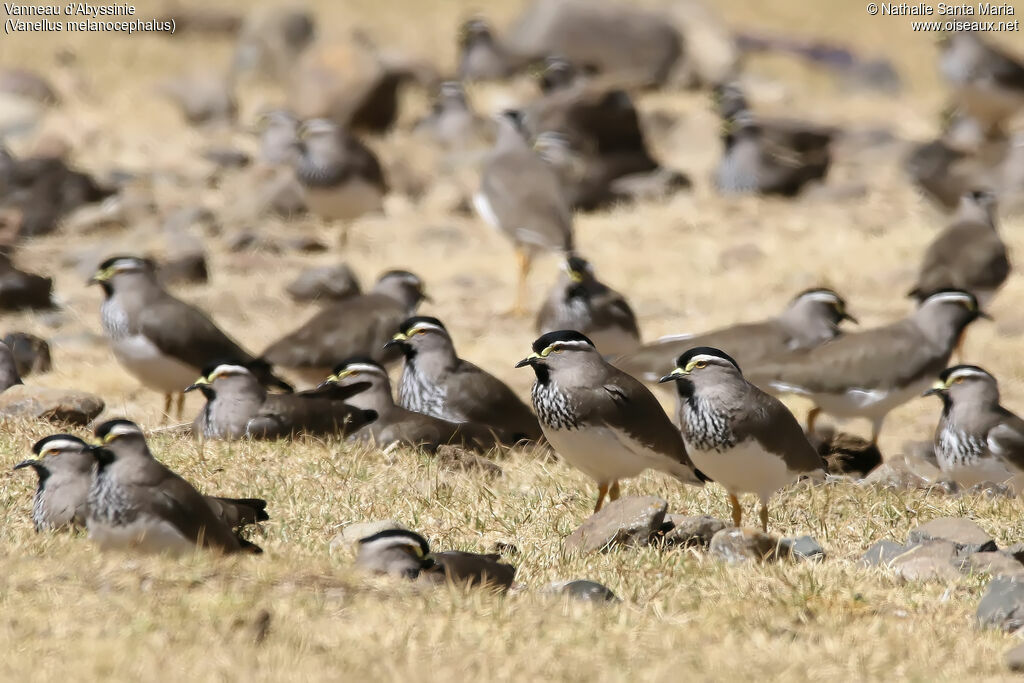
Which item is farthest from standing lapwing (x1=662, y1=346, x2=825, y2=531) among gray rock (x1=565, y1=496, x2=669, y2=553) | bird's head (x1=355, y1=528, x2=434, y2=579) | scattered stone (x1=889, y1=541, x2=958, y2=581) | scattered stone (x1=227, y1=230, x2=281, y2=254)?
scattered stone (x1=227, y1=230, x2=281, y2=254)

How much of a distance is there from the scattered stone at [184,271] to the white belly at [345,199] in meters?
1.99

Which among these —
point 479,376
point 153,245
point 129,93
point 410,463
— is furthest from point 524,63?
point 410,463

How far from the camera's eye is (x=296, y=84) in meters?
21.5

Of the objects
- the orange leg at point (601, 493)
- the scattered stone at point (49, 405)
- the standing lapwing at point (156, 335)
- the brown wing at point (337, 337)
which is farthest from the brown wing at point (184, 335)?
the orange leg at point (601, 493)

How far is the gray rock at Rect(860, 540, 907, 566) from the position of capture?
6219mm

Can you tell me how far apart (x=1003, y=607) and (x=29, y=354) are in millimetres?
7373

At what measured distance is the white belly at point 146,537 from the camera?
5.58 metres

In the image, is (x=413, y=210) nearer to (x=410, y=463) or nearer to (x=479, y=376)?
(x=479, y=376)

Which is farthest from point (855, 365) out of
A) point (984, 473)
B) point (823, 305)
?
point (984, 473)

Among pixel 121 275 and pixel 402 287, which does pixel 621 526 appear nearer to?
pixel 121 275

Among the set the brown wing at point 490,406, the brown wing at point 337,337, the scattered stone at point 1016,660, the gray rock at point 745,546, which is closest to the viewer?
the scattered stone at point 1016,660

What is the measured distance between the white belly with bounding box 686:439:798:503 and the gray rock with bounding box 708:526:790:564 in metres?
0.45

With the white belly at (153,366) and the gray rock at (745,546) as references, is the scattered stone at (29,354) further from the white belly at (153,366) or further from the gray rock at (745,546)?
the gray rock at (745,546)

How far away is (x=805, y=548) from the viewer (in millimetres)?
6289
